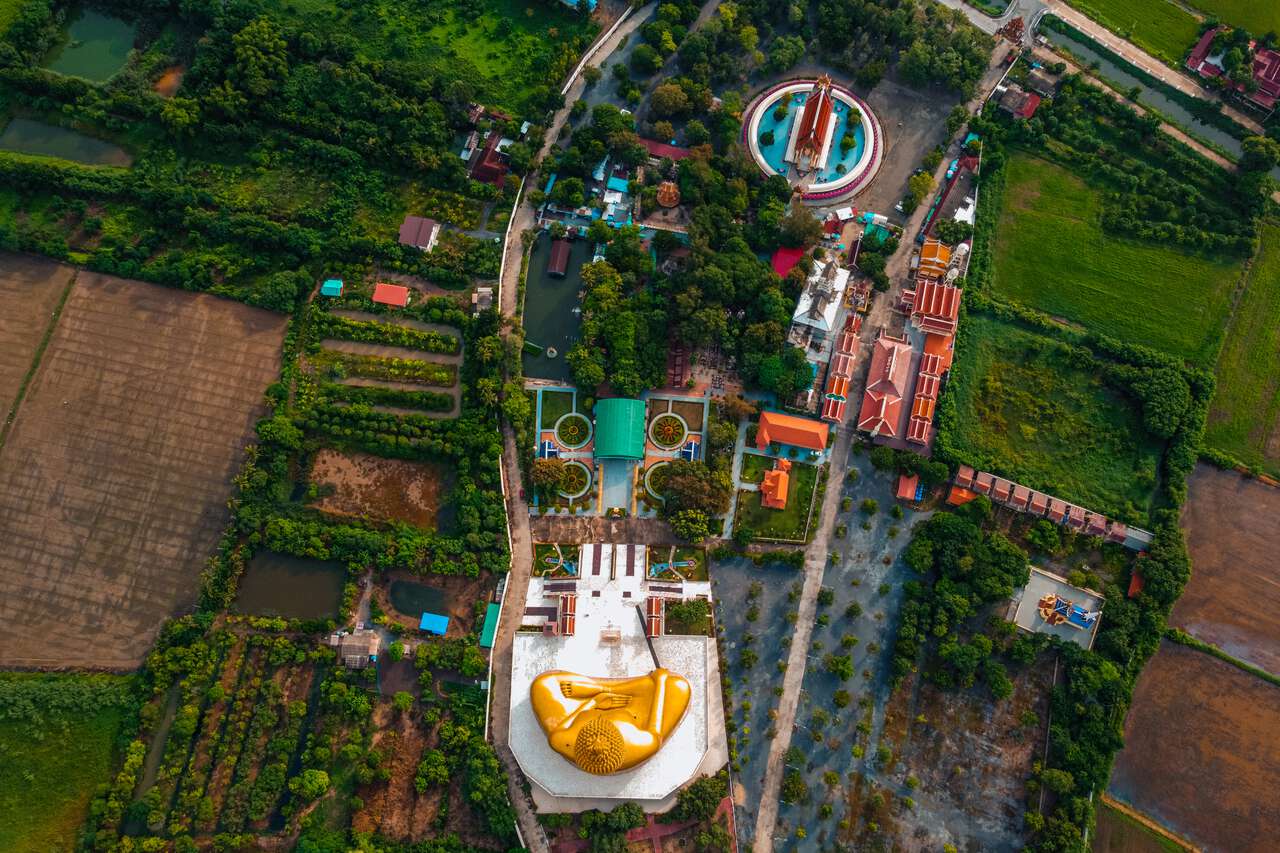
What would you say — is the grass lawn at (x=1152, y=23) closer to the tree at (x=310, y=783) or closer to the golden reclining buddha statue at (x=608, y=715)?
the golden reclining buddha statue at (x=608, y=715)

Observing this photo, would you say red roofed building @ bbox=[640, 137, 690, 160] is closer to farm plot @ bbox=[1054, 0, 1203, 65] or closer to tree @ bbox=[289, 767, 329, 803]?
farm plot @ bbox=[1054, 0, 1203, 65]

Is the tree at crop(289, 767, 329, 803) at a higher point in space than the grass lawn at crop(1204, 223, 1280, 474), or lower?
lower

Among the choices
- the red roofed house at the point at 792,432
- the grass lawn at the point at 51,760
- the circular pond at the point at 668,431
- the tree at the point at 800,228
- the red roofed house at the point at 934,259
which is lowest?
the grass lawn at the point at 51,760

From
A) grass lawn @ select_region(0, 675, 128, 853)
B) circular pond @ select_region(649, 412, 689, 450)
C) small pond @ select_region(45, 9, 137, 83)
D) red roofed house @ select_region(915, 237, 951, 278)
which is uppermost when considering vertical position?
red roofed house @ select_region(915, 237, 951, 278)

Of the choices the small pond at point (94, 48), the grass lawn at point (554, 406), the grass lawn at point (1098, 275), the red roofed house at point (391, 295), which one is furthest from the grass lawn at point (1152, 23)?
the small pond at point (94, 48)

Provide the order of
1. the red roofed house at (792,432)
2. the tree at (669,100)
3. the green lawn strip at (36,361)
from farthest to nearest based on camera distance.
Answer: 1. the tree at (669,100)
2. the green lawn strip at (36,361)
3. the red roofed house at (792,432)

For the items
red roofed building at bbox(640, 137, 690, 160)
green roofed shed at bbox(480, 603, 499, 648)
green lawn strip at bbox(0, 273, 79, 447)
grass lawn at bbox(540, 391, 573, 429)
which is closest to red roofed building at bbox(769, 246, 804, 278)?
red roofed building at bbox(640, 137, 690, 160)

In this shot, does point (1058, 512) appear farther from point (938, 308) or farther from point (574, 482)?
point (574, 482)
